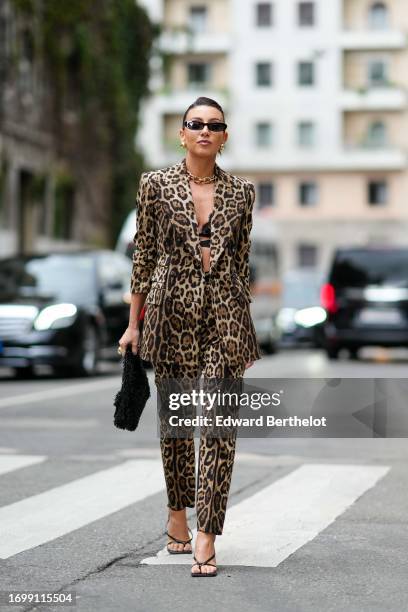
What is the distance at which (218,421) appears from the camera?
5758 mm

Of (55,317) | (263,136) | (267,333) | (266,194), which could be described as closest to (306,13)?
(263,136)

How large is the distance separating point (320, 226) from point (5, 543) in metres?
67.8

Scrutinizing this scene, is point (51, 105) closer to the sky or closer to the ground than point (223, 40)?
closer to the ground

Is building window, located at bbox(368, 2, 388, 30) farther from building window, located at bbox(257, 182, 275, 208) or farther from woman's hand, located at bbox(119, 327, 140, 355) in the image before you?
woman's hand, located at bbox(119, 327, 140, 355)

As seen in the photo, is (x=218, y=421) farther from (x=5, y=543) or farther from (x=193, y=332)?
(x=5, y=543)

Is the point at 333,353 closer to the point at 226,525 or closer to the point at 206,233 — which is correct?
the point at 226,525

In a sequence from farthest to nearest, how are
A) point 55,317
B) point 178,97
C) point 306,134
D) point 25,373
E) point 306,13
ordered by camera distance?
point 178,97, point 306,134, point 306,13, point 25,373, point 55,317

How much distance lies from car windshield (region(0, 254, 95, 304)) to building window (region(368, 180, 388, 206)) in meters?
55.6

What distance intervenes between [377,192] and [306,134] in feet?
14.9

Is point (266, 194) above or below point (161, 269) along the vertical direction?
below

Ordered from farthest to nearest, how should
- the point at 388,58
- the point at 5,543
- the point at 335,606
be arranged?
1. the point at 388,58
2. the point at 5,543
3. the point at 335,606

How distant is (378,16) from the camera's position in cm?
7288

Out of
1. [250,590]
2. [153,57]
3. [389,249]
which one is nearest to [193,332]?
[250,590]

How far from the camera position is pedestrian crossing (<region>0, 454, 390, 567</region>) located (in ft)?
20.7
